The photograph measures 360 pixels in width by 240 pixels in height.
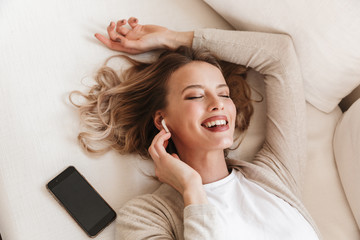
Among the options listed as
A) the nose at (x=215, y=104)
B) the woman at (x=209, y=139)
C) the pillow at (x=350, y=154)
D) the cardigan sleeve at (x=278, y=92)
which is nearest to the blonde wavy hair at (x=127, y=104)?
the woman at (x=209, y=139)

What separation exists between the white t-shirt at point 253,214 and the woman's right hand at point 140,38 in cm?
68

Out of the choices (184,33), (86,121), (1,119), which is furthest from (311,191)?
(1,119)

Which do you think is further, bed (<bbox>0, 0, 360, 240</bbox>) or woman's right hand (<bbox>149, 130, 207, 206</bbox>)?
bed (<bbox>0, 0, 360, 240</bbox>)

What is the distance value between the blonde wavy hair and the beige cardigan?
13 cm

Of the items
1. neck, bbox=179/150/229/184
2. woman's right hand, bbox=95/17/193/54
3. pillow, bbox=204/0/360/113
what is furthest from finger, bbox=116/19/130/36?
neck, bbox=179/150/229/184

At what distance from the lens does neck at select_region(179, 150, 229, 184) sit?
1.25 metres

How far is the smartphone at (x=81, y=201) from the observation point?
4.05ft

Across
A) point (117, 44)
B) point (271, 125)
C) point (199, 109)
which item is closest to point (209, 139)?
point (199, 109)

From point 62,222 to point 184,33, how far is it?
0.99 metres

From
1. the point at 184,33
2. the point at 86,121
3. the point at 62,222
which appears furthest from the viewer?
the point at 184,33

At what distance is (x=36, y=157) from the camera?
129 centimetres

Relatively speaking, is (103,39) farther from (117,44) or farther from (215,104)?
(215,104)

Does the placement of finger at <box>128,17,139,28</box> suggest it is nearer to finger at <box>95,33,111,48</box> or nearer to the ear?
finger at <box>95,33,111,48</box>

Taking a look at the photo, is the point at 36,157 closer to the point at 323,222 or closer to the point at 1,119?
the point at 1,119
